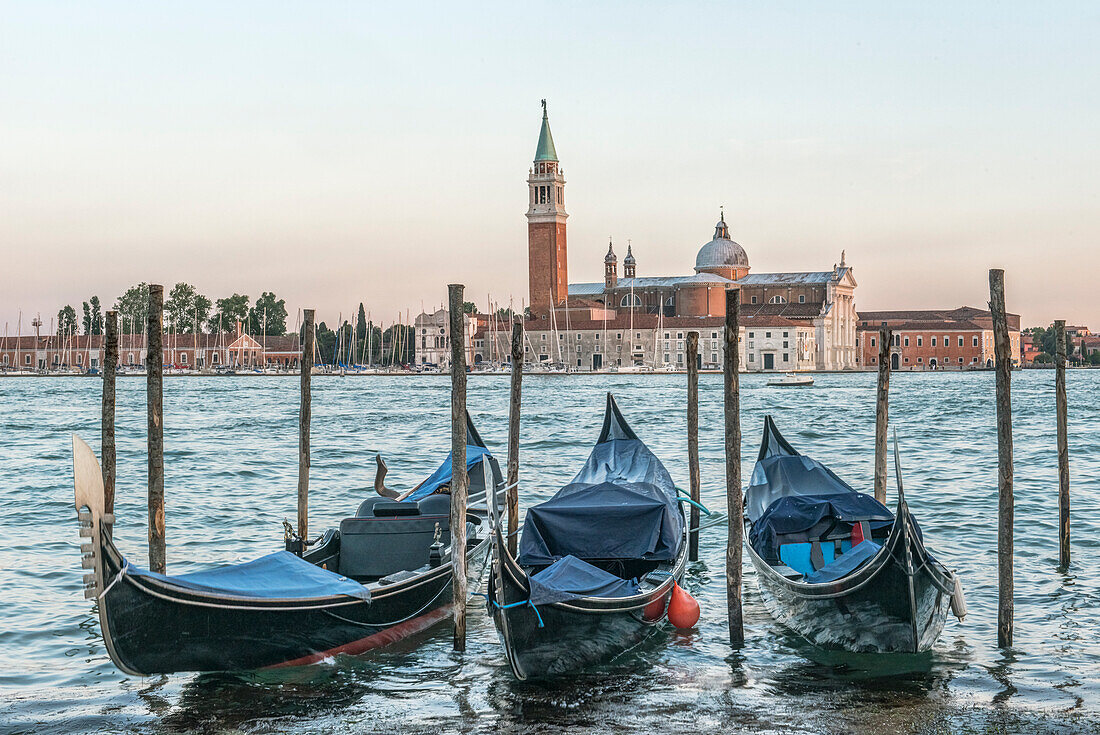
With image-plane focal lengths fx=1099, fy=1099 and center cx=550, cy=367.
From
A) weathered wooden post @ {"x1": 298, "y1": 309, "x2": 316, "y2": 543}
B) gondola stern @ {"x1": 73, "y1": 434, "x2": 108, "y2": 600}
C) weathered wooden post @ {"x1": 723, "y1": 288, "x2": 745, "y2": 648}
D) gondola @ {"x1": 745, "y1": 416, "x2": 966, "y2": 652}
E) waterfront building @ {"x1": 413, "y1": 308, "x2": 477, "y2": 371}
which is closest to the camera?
gondola stern @ {"x1": 73, "y1": 434, "x2": 108, "y2": 600}

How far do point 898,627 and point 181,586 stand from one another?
3.17 m

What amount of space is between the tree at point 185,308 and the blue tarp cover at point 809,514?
71242 millimetres

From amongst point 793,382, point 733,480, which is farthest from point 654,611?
point 793,382

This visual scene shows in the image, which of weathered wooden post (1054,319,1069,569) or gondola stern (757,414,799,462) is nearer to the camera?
weathered wooden post (1054,319,1069,569)

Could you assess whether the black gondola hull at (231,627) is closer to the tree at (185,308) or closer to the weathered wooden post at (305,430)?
the weathered wooden post at (305,430)

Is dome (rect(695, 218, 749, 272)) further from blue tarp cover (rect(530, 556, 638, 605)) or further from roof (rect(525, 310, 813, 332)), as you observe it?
blue tarp cover (rect(530, 556, 638, 605))

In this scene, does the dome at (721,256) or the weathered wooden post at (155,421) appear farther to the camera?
the dome at (721,256)

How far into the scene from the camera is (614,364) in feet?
214

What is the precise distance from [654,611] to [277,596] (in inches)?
77.0

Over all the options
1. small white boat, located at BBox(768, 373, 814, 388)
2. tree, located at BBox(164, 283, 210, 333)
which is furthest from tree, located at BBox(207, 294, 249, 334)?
small white boat, located at BBox(768, 373, 814, 388)

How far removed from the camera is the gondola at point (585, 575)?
4.75m

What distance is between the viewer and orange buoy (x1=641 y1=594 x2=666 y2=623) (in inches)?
217

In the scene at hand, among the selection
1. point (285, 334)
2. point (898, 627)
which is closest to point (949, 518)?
point (898, 627)

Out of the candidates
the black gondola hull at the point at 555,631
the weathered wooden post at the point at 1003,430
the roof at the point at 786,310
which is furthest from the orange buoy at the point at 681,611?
the roof at the point at 786,310
